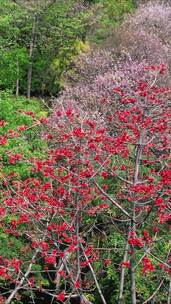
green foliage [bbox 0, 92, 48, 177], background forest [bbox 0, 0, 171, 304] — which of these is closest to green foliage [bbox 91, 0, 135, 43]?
background forest [bbox 0, 0, 171, 304]

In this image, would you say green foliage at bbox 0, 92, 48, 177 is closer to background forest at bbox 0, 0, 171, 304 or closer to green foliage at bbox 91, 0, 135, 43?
background forest at bbox 0, 0, 171, 304

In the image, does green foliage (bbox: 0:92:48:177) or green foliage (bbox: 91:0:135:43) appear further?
green foliage (bbox: 91:0:135:43)

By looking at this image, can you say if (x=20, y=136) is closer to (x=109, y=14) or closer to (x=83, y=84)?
(x=83, y=84)

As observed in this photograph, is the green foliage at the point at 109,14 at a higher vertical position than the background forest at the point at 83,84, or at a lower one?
higher

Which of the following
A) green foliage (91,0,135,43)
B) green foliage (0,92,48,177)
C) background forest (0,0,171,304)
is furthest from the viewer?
green foliage (91,0,135,43)

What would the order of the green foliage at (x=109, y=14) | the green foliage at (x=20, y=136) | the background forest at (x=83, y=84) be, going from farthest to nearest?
1. the green foliage at (x=109, y=14)
2. the green foliage at (x=20, y=136)
3. the background forest at (x=83, y=84)

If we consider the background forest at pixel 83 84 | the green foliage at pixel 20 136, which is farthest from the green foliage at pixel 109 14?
the green foliage at pixel 20 136

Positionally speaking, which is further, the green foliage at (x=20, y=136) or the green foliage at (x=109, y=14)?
the green foliage at (x=109, y=14)

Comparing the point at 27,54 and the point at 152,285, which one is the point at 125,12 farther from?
the point at 152,285

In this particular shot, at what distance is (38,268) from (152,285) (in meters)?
2.51

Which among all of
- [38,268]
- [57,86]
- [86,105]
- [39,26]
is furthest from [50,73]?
[38,268]

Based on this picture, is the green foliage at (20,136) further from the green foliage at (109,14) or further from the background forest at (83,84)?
the green foliage at (109,14)

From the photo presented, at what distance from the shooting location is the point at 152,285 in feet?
33.1

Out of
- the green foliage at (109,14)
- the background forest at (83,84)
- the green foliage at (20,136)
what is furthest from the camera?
the green foliage at (109,14)
